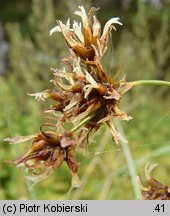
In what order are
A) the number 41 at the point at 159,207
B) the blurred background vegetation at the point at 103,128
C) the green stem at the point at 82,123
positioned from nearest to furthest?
1. the green stem at the point at 82,123
2. the number 41 at the point at 159,207
3. the blurred background vegetation at the point at 103,128

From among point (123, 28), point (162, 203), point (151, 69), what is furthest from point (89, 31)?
point (123, 28)

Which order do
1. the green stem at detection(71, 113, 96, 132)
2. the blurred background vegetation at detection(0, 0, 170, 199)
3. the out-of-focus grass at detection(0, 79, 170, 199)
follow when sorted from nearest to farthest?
1. the green stem at detection(71, 113, 96, 132)
2. the out-of-focus grass at detection(0, 79, 170, 199)
3. the blurred background vegetation at detection(0, 0, 170, 199)

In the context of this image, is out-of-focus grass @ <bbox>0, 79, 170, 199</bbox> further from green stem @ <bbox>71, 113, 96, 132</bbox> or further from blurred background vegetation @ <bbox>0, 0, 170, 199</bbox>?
green stem @ <bbox>71, 113, 96, 132</bbox>

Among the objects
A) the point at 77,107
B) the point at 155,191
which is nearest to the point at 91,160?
the point at 155,191

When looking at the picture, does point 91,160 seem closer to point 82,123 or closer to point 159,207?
point 159,207

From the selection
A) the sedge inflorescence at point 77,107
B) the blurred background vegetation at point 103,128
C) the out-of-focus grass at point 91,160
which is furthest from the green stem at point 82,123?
the blurred background vegetation at point 103,128

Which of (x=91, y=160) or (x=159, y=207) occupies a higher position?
(x=91, y=160)

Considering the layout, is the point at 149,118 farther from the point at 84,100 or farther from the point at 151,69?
the point at 84,100

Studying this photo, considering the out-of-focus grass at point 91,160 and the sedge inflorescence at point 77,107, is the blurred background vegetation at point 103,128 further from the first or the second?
the sedge inflorescence at point 77,107

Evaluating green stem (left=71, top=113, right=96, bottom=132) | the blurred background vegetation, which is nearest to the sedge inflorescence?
green stem (left=71, top=113, right=96, bottom=132)

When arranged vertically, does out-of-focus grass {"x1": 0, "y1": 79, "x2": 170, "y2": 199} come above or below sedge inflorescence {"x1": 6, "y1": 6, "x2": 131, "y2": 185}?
above
